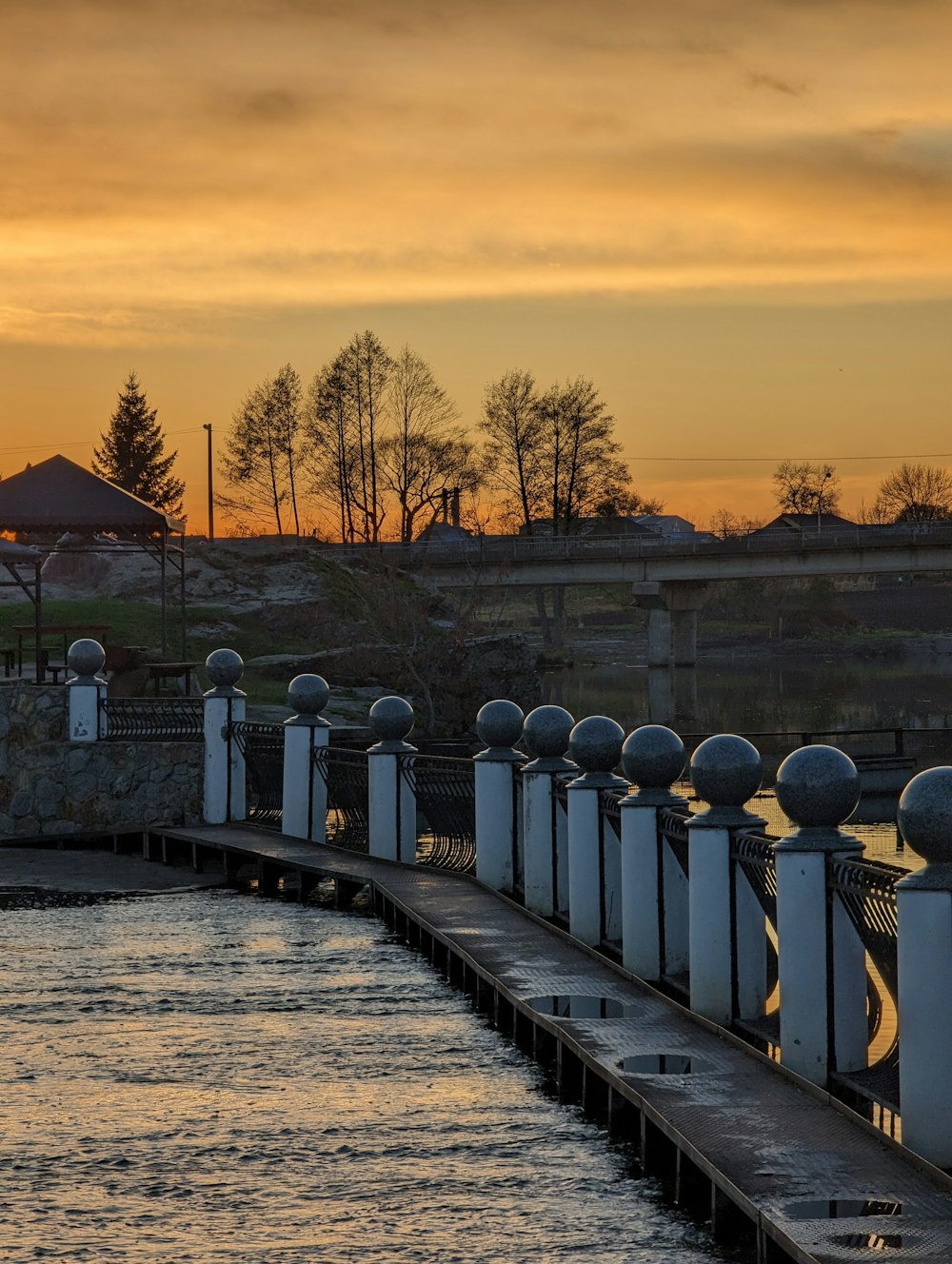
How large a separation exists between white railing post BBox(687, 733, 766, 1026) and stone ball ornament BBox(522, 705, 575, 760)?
322 cm

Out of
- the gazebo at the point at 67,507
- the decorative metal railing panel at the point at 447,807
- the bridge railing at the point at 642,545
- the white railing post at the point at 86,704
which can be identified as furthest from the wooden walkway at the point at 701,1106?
the bridge railing at the point at 642,545

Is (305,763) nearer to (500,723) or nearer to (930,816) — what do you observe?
(500,723)

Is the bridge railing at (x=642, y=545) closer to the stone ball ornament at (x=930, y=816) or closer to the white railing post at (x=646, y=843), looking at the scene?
the white railing post at (x=646, y=843)

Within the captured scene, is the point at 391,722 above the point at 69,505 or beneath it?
beneath

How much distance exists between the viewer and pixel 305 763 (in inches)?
638

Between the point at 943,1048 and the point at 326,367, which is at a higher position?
the point at 326,367

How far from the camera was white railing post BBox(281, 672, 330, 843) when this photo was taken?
16141 millimetres

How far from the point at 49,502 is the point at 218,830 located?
11.8 meters

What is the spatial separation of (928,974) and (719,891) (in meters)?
2.18

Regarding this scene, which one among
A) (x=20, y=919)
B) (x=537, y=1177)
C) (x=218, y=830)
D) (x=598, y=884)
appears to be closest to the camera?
(x=537, y=1177)

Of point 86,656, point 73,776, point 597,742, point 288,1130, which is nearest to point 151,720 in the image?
point 86,656

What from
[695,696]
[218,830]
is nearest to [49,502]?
[218,830]

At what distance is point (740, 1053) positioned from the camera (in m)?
7.35

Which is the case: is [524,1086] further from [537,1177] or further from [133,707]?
[133,707]
